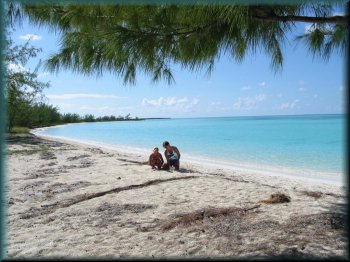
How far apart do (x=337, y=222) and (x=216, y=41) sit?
2.65 metres

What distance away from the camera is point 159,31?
2.69 meters

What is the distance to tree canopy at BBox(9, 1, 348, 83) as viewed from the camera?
8.03 ft

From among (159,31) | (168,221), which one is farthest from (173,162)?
(159,31)

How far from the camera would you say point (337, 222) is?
4004 mm

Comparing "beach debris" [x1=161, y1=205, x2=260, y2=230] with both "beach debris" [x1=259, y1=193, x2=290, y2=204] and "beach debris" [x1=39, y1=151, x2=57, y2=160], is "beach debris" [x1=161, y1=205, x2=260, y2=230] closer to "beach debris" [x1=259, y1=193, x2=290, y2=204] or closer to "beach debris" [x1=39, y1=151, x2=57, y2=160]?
"beach debris" [x1=259, y1=193, x2=290, y2=204]

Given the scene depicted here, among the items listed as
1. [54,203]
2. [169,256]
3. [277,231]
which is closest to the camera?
→ [169,256]

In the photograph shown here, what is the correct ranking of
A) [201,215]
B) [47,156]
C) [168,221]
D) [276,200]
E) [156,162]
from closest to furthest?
[168,221], [201,215], [276,200], [156,162], [47,156]

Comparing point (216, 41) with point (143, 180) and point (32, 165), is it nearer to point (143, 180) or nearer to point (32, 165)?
point (143, 180)

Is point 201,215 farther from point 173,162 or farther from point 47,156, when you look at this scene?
point 47,156

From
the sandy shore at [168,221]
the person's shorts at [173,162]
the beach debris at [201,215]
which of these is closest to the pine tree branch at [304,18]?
the sandy shore at [168,221]

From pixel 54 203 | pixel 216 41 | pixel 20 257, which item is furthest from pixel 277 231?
pixel 54 203

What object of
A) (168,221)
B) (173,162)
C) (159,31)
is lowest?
(168,221)

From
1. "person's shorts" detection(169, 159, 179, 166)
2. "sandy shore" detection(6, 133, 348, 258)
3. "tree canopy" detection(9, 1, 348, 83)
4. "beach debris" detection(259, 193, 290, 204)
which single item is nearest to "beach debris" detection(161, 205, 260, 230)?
"sandy shore" detection(6, 133, 348, 258)

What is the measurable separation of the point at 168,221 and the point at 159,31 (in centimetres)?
252
